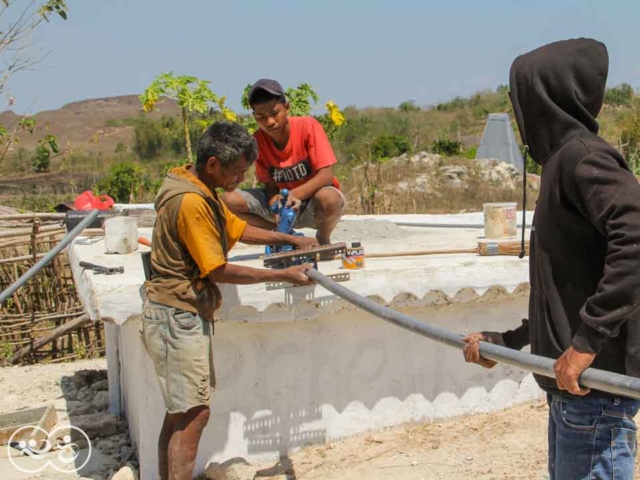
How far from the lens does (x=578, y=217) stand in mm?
2012

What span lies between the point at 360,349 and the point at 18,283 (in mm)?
1999

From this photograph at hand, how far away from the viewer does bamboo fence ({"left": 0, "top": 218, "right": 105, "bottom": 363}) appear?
7.05 meters

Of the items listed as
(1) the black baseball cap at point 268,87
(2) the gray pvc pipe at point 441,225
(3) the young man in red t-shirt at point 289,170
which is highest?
(1) the black baseball cap at point 268,87

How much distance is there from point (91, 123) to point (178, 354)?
5135 cm

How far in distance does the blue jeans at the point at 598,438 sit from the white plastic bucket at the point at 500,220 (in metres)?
3.25

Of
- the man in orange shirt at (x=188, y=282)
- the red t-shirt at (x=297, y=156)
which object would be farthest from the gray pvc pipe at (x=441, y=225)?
the man in orange shirt at (x=188, y=282)

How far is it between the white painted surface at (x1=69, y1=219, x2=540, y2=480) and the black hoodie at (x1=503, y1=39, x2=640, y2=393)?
6.15 feet

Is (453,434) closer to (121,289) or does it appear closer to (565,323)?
(121,289)

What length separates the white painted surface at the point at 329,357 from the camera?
3.83 m

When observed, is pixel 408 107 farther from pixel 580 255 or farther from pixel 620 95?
pixel 580 255

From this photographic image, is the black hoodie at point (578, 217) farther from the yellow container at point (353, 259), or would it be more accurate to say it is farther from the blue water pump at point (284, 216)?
the blue water pump at point (284, 216)

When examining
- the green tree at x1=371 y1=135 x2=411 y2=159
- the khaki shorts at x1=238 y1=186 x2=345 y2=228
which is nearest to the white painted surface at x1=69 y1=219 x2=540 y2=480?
the khaki shorts at x1=238 y1=186 x2=345 y2=228

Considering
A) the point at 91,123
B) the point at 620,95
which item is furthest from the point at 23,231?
the point at 91,123

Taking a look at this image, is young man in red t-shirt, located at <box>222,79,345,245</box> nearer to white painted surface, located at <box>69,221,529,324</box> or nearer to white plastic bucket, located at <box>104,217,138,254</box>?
white painted surface, located at <box>69,221,529,324</box>
